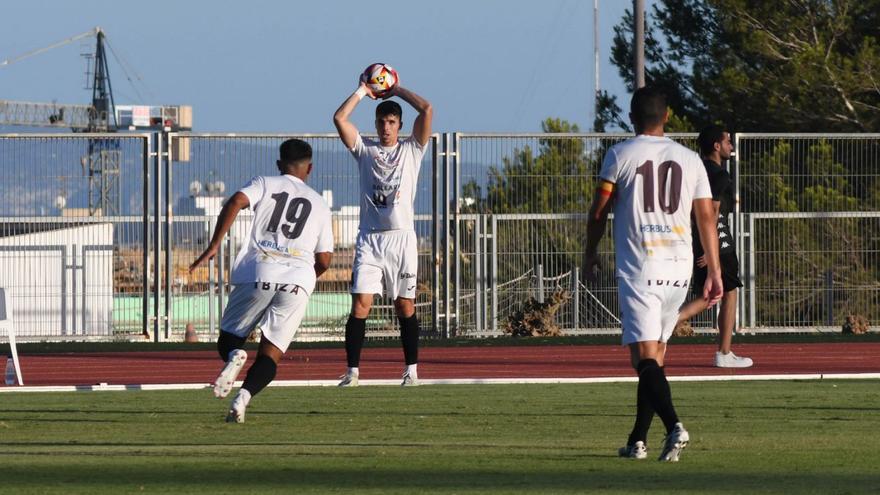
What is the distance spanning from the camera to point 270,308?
1036cm

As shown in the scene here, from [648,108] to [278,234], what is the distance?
2.85 m

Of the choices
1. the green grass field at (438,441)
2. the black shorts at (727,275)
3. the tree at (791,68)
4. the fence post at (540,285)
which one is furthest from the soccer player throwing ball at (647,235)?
A: the tree at (791,68)

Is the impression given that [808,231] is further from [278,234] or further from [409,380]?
[278,234]

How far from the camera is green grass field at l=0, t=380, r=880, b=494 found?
7.07m

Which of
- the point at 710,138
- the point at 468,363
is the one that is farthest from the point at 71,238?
the point at 710,138

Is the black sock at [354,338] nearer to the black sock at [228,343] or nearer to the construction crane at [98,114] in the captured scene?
the black sock at [228,343]

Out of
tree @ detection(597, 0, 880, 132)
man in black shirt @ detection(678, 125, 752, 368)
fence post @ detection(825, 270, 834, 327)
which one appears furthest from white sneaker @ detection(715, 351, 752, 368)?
tree @ detection(597, 0, 880, 132)

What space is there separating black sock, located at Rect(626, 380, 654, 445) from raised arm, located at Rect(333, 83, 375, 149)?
4.88 m

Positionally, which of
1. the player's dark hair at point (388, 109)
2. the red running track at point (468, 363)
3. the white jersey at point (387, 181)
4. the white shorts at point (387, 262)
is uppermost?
the player's dark hair at point (388, 109)

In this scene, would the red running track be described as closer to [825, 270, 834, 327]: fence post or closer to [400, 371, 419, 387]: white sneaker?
[400, 371, 419, 387]: white sneaker

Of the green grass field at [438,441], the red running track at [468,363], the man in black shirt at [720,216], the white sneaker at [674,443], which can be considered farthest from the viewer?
the red running track at [468,363]

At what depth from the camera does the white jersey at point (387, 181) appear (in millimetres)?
12852

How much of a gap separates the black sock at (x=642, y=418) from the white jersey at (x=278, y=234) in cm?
285

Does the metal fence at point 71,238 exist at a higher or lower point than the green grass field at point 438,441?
higher
